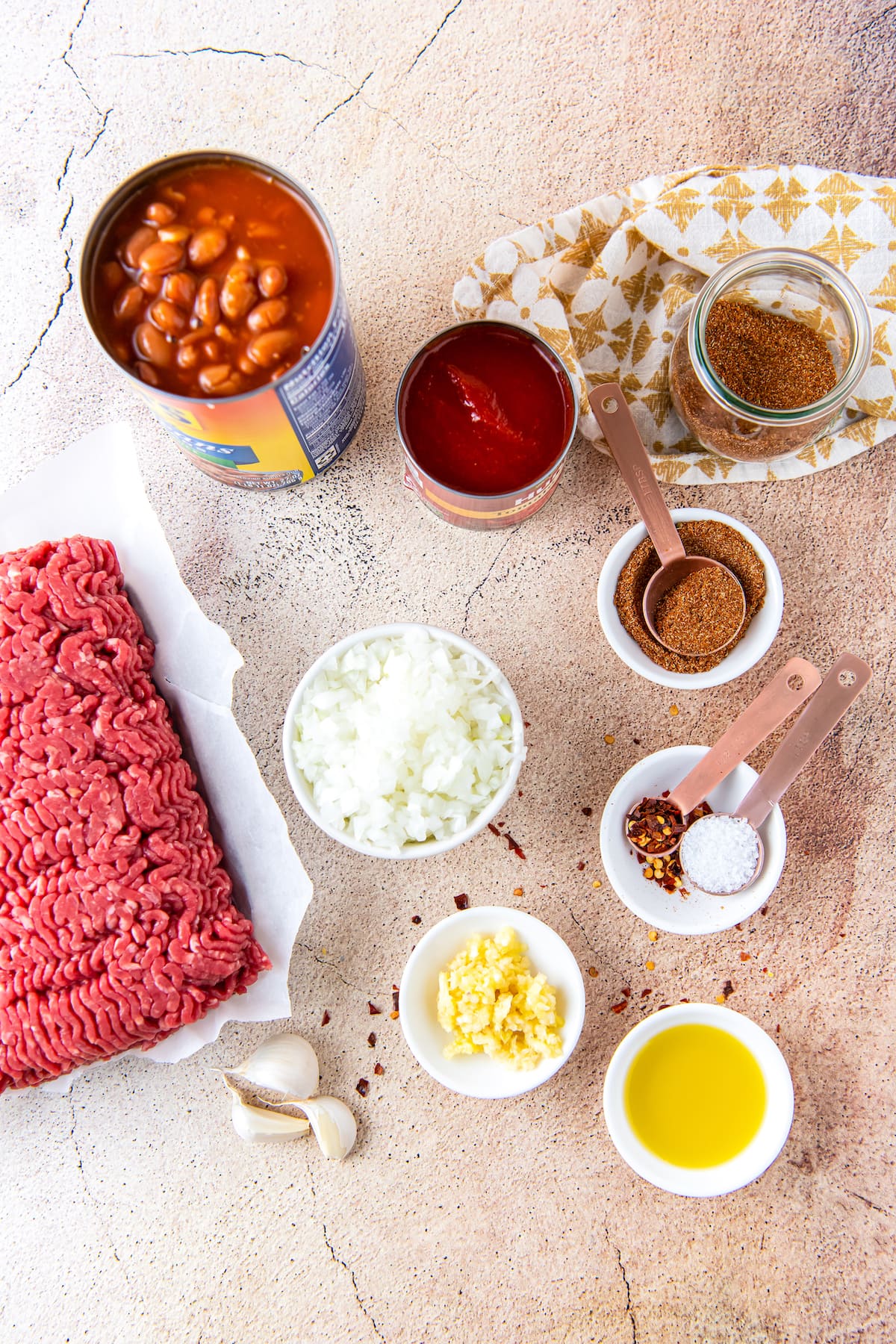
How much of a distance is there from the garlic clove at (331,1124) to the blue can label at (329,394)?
1006mm

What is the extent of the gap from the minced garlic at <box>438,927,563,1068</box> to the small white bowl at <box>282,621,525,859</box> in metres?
0.20

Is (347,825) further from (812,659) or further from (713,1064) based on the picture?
(812,659)

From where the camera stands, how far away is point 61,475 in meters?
1.35

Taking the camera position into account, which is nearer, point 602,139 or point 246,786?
point 246,786

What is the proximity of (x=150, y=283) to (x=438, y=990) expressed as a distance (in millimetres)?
1083

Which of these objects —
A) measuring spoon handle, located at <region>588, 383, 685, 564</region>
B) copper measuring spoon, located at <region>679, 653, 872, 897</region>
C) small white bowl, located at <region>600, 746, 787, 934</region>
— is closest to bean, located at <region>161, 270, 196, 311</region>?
measuring spoon handle, located at <region>588, 383, 685, 564</region>

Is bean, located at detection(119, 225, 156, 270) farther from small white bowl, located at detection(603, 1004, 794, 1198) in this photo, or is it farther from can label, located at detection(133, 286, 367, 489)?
small white bowl, located at detection(603, 1004, 794, 1198)

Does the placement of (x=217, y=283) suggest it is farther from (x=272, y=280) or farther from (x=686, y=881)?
(x=686, y=881)

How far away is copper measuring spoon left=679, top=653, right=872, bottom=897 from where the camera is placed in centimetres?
131

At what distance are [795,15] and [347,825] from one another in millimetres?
1540

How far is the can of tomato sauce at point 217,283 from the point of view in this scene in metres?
1.01

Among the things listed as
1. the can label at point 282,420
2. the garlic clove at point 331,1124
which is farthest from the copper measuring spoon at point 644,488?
the garlic clove at point 331,1124

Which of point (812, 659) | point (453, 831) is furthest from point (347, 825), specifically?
point (812, 659)

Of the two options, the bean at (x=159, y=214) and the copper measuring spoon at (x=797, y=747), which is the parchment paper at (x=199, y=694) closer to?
the bean at (x=159, y=214)
